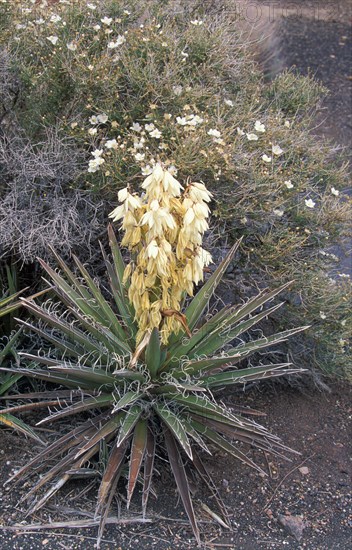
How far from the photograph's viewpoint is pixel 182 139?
4355 mm

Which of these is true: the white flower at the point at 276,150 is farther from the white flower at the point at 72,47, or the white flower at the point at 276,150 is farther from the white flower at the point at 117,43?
the white flower at the point at 72,47

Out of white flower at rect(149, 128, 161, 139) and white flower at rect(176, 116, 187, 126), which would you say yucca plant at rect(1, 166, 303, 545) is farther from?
white flower at rect(176, 116, 187, 126)

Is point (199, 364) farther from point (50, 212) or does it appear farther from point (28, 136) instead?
point (28, 136)

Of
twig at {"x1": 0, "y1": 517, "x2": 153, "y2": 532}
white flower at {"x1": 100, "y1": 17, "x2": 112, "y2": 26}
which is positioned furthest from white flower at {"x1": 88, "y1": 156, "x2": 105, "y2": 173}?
twig at {"x1": 0, "y1": 517, "x2": 153, "y2": 532}

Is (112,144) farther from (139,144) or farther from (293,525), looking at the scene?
(293,525)

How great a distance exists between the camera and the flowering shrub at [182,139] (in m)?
4.37

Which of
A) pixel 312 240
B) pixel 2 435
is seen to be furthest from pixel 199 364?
pixel 312 240

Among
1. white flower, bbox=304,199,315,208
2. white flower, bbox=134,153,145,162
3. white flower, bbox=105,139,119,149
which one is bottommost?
white flower, bbox=304,199,315,208

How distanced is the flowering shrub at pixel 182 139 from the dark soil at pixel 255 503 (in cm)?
54

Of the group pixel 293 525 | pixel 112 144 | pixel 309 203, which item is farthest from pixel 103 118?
pixel 293 525

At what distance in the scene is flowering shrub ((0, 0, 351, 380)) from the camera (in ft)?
14.3

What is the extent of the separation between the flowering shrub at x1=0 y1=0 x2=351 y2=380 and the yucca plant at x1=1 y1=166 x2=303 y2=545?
2.12ft

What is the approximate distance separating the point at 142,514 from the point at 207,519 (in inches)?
13.6

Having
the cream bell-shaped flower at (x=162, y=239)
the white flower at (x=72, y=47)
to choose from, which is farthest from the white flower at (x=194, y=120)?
Answer: the cream bell-shaped flower at (x=162, y=239)
